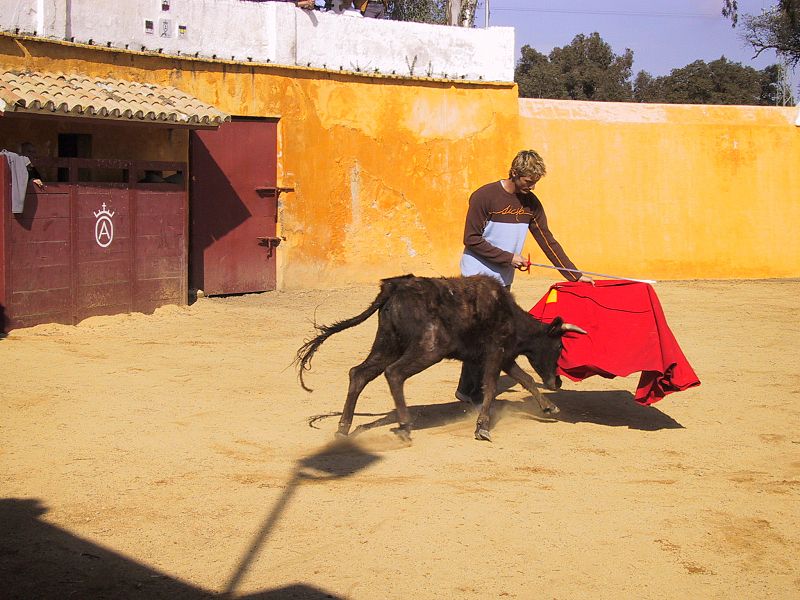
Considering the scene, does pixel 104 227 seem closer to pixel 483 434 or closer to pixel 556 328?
pixel 556 328

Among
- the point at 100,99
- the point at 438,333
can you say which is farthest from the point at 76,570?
the point at 100,99

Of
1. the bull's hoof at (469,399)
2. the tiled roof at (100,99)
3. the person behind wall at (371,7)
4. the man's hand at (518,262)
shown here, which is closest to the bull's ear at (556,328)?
the man's hand at (518,262)

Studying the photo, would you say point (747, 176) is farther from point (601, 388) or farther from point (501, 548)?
point (501, 548)

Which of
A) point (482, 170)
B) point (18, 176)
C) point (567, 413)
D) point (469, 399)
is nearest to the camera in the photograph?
point (469, 399)

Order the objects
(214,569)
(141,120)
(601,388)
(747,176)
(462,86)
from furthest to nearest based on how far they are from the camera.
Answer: (747,176) < (462,86) < (141,120) < (601,388) < (214,569)

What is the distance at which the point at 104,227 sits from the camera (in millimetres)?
11836

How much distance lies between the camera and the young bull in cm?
666

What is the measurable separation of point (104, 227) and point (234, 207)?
2893 millimetres

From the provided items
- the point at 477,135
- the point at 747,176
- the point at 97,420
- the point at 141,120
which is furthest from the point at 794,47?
the point at 97,420

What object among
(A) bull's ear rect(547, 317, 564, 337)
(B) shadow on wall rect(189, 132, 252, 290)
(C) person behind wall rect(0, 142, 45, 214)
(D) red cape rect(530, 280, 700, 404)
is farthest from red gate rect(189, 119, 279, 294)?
(A) bull's ear rect(547, 317, 564, 337)

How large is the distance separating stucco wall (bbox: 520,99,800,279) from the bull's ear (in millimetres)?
9906

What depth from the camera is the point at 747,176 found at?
709 inches

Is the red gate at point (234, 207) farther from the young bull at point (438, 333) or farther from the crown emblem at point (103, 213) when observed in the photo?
the young bull at point (438, 333)

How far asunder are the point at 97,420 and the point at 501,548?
3490mm
